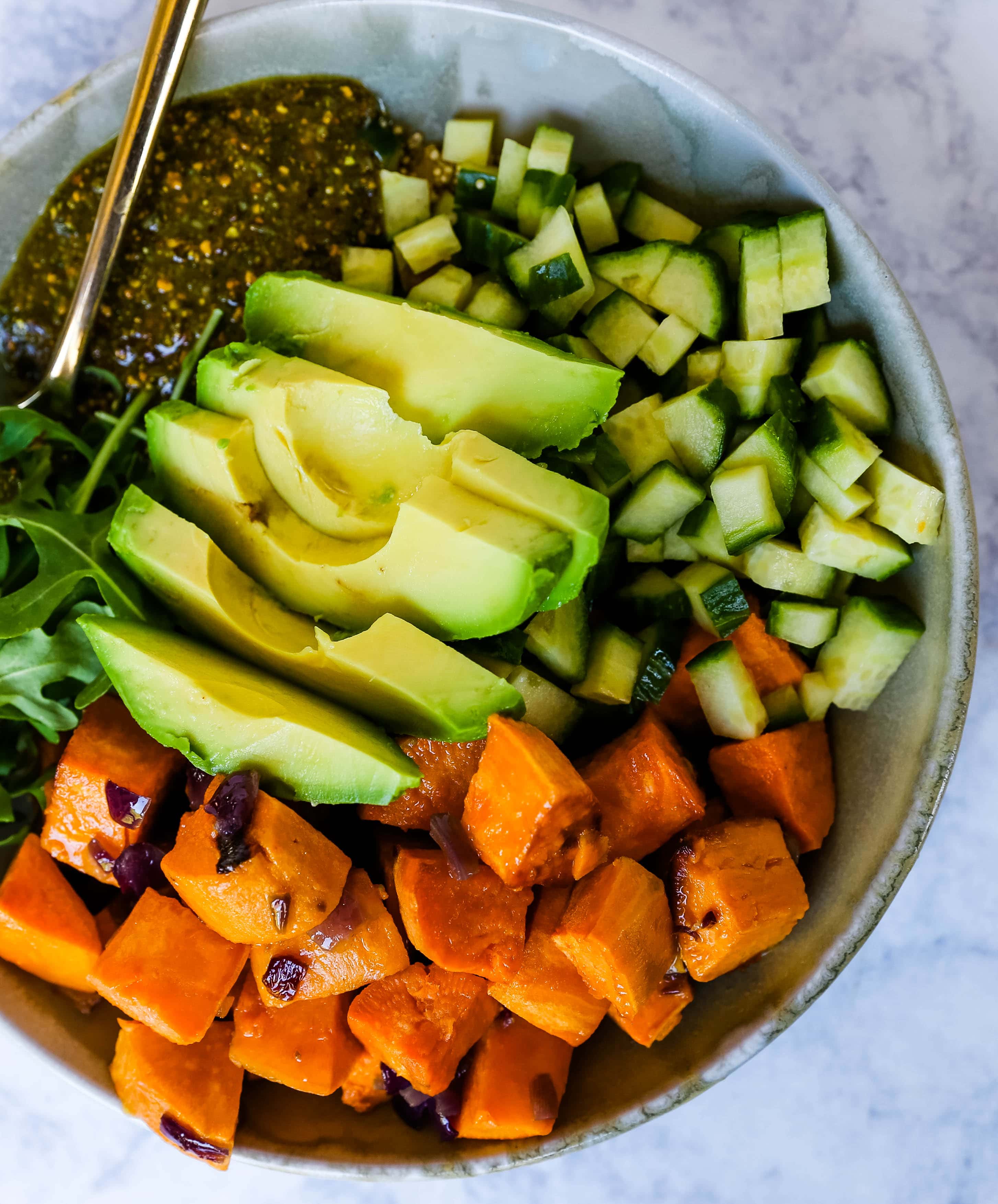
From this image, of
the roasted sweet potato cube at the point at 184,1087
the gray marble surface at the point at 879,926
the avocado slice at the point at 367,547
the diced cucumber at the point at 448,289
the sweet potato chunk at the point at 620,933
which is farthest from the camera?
the gray marble surface at the point at 879,926

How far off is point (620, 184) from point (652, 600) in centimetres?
69

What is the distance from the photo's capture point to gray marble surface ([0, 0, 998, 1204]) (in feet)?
5.58

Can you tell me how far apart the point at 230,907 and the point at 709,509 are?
3.03 ft

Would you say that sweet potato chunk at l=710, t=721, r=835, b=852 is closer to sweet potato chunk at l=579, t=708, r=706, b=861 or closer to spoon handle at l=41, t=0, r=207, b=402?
sweet potato chunk at l=579, t=708, r=706, b=861

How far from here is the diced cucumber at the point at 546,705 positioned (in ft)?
4.58

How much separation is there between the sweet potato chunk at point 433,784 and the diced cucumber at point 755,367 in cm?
67

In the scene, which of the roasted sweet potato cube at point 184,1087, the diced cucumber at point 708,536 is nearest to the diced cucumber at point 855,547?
the diced cucumber at point 708,536

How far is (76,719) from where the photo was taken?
60.0 inches

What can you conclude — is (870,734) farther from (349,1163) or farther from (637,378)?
(349,1163)

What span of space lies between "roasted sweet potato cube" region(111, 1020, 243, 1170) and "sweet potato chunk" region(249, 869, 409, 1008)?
0.18 m

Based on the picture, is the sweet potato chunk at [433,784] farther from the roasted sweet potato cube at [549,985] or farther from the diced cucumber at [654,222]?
the diced cucumber at [654,222]

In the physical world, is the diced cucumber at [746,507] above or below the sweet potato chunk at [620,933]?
above

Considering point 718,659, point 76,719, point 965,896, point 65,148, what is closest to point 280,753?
point 76,719

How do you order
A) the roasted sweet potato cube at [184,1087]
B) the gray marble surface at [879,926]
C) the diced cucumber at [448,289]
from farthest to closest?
the gray marble surface at [879,926] < the diced cucumber at [448,289] < the roasted sweet potato cube at [184,1087]
